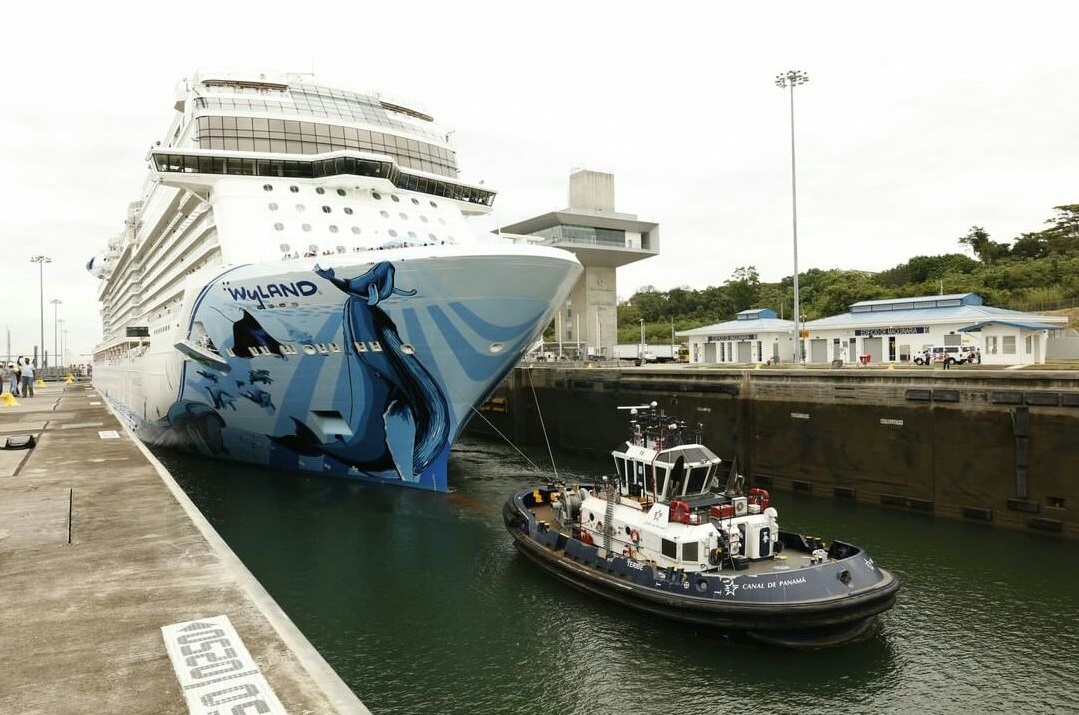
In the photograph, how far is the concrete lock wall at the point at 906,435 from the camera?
17.4 meters

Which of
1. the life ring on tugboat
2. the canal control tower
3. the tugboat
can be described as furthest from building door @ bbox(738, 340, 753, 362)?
the life ring on tugboat

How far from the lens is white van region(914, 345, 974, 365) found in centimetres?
2961

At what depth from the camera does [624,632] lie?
40.9ft

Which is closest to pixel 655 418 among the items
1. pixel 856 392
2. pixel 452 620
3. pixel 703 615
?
pixel 703 615

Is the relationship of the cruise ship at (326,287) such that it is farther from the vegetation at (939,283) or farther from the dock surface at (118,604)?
the vegetation at (939,283)

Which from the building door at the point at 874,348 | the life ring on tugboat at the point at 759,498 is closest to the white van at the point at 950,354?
the building door at the point at 874,348

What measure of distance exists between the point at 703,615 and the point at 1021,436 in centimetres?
1127

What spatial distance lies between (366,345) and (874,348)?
2832 cm

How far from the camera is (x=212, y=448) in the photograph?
2647 centimetres

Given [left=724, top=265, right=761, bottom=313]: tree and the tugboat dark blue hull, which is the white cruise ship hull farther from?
[left=724, top=265, right=761, bottom=313]: tree

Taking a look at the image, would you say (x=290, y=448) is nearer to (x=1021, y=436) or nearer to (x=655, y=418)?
(x=655, y=418)

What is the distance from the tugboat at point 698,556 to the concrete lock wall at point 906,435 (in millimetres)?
2172

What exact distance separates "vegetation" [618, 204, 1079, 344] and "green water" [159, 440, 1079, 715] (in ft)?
128

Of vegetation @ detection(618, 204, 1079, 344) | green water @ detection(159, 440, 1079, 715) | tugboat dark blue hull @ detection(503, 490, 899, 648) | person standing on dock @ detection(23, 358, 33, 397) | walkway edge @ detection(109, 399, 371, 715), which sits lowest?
green water @ detection(159, 440, 1079, 715)
